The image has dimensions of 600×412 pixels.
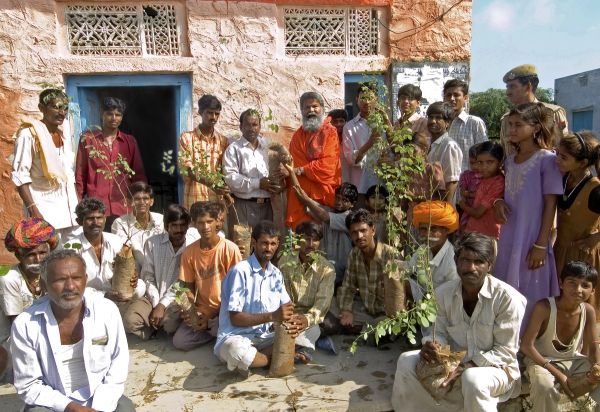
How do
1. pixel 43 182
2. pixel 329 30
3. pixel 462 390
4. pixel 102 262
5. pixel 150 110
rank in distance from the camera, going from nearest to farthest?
pixel 462 390 < pixel 102 262 < pixel 43 182 < pixel 329 30 < pixel 150 110

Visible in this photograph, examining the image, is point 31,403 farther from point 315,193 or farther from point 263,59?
point 263,59

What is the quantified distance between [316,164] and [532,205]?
2016mm

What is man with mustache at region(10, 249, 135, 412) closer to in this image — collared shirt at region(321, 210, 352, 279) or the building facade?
collared shirt at region(321, 210, 352, 279)

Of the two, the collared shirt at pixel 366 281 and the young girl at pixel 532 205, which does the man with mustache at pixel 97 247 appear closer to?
the collared shirt at pixel 366 281

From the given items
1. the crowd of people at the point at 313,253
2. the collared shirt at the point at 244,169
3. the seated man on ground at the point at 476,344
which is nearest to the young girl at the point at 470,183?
the crowd of people at the point at 313,253

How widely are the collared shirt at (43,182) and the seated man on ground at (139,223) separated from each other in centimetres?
43

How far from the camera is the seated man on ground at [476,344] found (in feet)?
9.73

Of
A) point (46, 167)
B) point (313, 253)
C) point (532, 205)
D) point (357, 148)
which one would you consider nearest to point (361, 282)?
point (313, 253)

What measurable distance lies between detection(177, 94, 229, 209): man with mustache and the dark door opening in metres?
3.90

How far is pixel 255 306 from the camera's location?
376 centimetres

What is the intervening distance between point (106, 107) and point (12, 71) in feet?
5.15

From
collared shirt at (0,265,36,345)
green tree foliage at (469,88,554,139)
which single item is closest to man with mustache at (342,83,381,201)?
collared shirt at (0,265,36,345)

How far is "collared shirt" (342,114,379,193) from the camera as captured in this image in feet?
16.7

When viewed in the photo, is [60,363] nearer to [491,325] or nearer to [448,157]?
[491,325]
